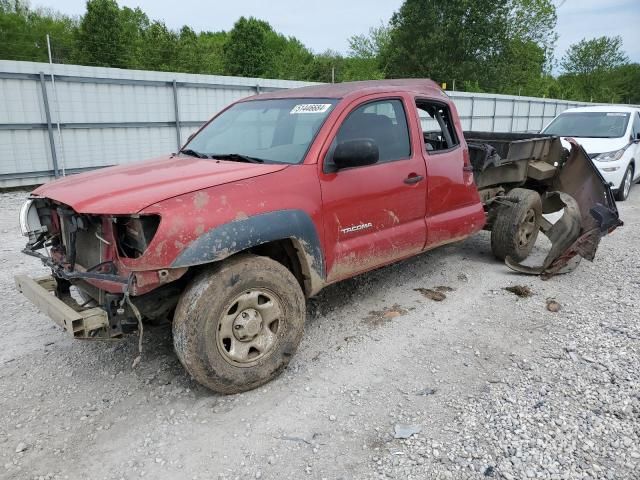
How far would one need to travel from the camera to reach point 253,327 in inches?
125

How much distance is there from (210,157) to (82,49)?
33191 mm

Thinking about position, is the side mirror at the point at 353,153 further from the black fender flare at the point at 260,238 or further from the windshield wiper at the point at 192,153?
the windshield wiper at the point at 192,153

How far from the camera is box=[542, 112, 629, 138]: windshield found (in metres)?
10.0

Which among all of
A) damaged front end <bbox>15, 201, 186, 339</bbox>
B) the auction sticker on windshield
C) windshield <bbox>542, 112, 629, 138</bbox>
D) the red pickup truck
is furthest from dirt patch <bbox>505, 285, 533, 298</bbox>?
windshield <bbox>542, 112, 629, 138</bbox>

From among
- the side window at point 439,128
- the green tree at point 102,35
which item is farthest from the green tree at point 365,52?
the side window at point 439,128

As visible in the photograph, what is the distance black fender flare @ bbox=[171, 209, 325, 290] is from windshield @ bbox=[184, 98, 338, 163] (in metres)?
0.50

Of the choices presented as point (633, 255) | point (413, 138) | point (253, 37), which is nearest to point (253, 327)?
point (413, 138)

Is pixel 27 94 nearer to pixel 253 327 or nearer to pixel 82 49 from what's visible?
pixel 253 327

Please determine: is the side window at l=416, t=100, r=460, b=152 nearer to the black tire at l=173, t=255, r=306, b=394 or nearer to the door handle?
the door handle

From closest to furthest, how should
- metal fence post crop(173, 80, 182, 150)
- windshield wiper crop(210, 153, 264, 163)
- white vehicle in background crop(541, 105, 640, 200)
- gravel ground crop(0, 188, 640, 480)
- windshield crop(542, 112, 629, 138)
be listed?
gravel ground crop(0, 188, 640, 480) → windshield wiper crop(210, 153, 264, 163) → white vehicle in background crop(541, 105, 640, 200) → windshield crop(542, 112, 629, 138) → metal fence post crop(173, 80, 182, 150)

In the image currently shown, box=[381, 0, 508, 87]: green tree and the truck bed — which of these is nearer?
the truck bed

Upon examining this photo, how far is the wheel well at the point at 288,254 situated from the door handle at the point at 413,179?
1.21 meters

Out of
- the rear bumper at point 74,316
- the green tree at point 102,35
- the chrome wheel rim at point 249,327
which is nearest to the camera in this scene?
the rear bumper at point 74,316

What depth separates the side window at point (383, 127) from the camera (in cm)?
387
